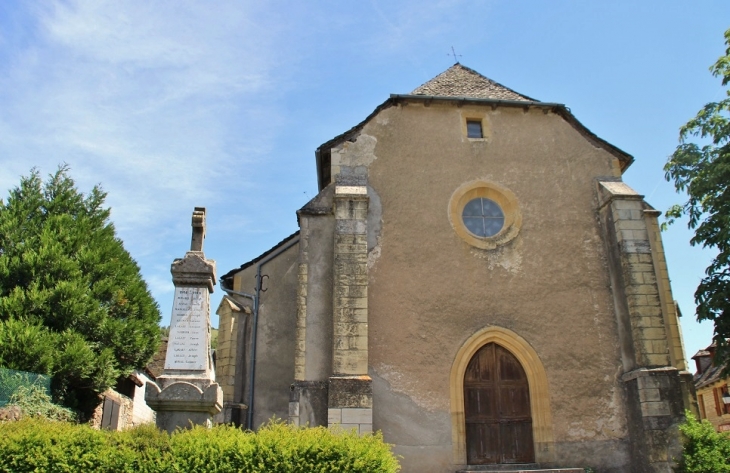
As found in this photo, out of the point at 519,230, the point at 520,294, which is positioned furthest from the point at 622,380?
the point at 519,230

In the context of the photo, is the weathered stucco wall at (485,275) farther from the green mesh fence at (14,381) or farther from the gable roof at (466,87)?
the green mesh fence at (14,381)

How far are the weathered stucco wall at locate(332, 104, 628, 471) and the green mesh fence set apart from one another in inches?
281

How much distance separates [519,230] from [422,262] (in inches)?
89.0

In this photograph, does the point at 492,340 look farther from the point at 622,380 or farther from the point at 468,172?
the point at 468,172

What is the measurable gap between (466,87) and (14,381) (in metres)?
11.8

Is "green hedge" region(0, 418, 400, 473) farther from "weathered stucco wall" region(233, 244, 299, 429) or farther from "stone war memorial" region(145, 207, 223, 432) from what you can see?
"weathered stucco wall" region(233, 244, 299, 429)

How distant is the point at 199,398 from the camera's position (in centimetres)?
738

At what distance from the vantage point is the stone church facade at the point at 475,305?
1055 centimetres

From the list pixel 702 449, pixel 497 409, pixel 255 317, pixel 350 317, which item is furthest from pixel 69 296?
pixel 702 449

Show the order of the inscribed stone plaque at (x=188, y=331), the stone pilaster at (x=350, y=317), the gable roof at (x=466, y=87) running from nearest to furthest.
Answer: the inscribed stone plaque at (x=188, y=331)
the stone pilaster at (x=350, y=317)
the gable roof at (x=466, y=87)

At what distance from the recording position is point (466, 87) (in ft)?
45.4

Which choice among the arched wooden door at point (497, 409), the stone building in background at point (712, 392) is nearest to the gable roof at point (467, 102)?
the arched wooden door at point (497, 409)

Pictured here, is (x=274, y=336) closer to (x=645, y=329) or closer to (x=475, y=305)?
(x=475, y=305)

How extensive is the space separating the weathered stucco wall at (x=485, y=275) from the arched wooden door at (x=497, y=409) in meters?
0.48
